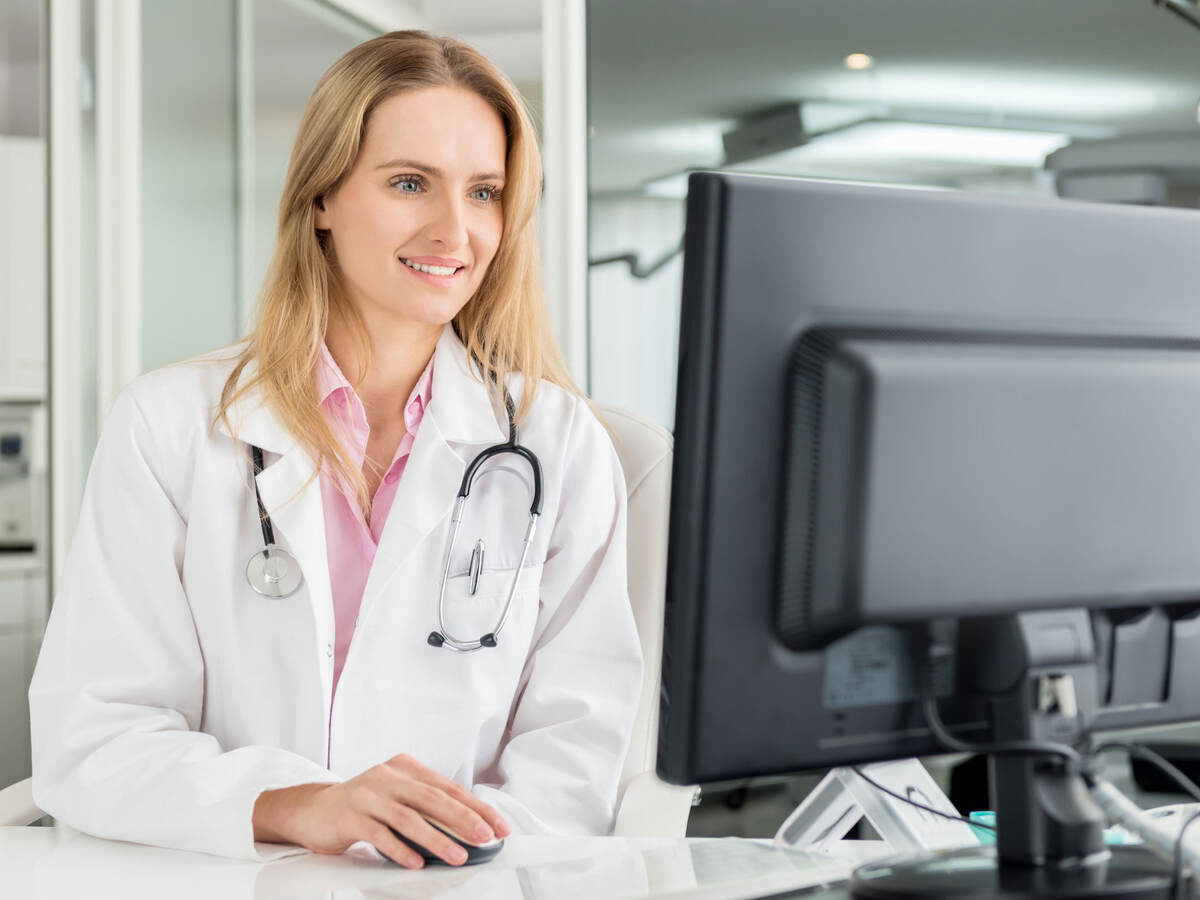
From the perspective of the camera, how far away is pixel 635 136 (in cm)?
236

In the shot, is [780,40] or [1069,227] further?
[780,40]

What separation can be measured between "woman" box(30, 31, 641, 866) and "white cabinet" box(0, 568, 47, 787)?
54.5 inches

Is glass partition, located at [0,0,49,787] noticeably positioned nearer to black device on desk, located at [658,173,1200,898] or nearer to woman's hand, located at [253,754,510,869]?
woman's hand, located at [253,754,510,869]

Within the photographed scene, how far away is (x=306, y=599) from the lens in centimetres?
126

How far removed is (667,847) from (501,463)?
561mm

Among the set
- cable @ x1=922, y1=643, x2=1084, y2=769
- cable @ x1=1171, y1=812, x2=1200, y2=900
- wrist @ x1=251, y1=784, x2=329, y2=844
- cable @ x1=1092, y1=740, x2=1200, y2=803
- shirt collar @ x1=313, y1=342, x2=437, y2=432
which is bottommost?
wrist @ x1=251, y1=784, x2=329, y2=844

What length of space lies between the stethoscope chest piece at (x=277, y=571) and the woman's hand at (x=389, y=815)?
29cm

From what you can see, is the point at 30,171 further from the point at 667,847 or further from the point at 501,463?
the point at 667,847

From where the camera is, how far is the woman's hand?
2.95 ft

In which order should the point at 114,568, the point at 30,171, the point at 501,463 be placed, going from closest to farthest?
the point at 114,568 → the point at 501,463 → the point at 30,171

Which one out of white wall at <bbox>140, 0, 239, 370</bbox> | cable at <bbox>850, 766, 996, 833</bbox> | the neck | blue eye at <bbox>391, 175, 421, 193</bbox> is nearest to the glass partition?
white wall at <bbox>140, 0, 239, 370</bbox>

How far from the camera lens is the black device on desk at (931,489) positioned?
68 centimetres

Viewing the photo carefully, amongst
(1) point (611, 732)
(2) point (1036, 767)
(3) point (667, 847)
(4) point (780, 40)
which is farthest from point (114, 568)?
(4) point (780, 40)

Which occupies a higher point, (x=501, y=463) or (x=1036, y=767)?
(x=501, y=463)
